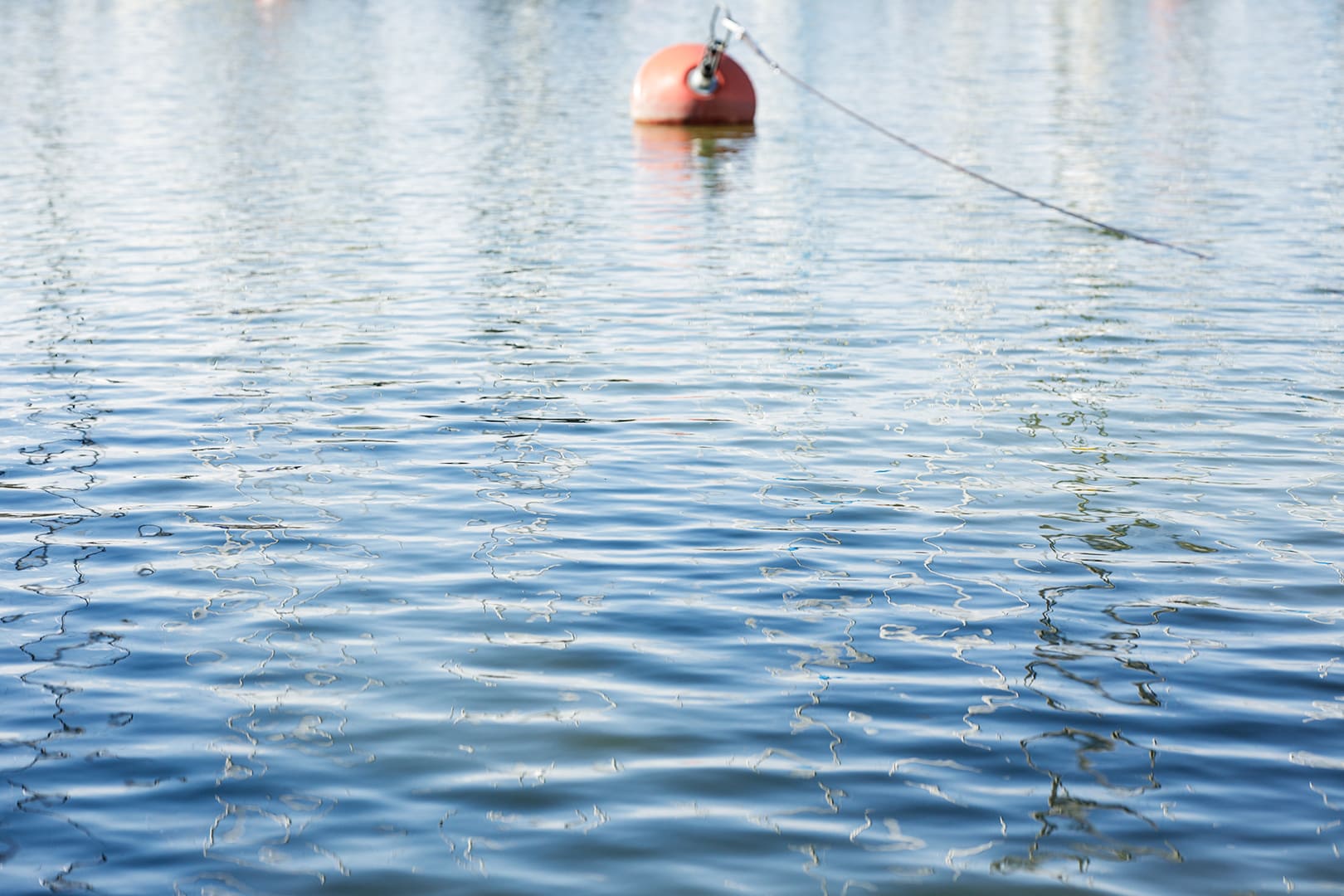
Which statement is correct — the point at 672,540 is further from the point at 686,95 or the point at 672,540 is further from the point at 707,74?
the point at 707,74

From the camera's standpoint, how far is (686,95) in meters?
27.5

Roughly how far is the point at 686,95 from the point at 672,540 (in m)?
20.2

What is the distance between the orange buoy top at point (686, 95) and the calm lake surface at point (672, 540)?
24.6ft

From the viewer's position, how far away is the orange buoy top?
90.0 ft

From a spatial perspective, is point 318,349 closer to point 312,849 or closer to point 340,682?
point 340,682

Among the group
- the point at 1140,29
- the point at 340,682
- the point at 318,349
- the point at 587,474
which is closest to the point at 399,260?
the point at 318,349

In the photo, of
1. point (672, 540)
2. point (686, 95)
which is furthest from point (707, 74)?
point (672, 540)

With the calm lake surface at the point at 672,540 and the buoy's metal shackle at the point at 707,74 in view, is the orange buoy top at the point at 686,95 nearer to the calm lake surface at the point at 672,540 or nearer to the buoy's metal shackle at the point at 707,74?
the buoy's metal shackle at the point at 707,74

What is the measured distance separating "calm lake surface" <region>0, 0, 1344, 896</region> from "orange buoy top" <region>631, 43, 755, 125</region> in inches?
296

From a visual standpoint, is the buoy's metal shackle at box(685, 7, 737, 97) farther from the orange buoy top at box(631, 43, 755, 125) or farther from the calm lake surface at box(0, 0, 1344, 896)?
the calm lake surface at box(0, 0, 1344, 896)

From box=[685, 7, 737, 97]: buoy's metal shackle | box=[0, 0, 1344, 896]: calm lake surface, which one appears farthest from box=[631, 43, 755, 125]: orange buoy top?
box=[0, 0, 1344, 896]: calm lake surface

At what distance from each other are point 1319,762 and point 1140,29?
48.4m

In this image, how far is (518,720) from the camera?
622 cm

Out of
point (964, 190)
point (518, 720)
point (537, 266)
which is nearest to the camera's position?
point (518, 720)
